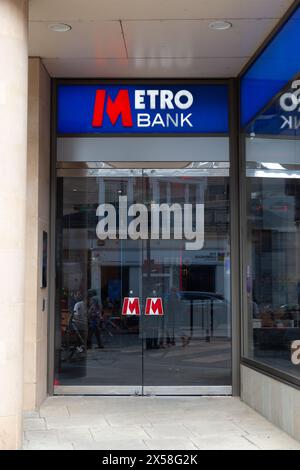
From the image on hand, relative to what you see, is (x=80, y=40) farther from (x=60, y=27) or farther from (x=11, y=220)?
(x=11, y=220)

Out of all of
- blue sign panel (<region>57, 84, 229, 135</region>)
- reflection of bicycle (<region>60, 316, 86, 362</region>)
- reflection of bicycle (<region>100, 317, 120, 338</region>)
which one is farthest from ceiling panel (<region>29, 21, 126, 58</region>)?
reflection of bicycle (<region>60, 316, 86, 362</region>)

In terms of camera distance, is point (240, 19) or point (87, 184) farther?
point (87, 184)

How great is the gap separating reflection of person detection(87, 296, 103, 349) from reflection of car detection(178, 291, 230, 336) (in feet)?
3.82

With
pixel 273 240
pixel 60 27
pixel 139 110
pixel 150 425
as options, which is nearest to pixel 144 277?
pixel 273 240

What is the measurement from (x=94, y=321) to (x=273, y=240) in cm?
271

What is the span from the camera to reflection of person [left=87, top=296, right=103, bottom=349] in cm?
865

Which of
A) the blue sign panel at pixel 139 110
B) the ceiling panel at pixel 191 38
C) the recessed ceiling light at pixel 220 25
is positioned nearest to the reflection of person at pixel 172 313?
the blue sign panel at pixel 139 110

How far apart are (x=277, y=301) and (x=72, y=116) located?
372cm

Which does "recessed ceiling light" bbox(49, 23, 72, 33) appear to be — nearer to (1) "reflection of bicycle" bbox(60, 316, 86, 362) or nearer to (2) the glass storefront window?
(2) the glass storefront window

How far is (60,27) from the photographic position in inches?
276

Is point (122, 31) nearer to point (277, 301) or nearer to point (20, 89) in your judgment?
point (20, 89)

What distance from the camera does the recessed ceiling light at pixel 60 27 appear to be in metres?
6.96
